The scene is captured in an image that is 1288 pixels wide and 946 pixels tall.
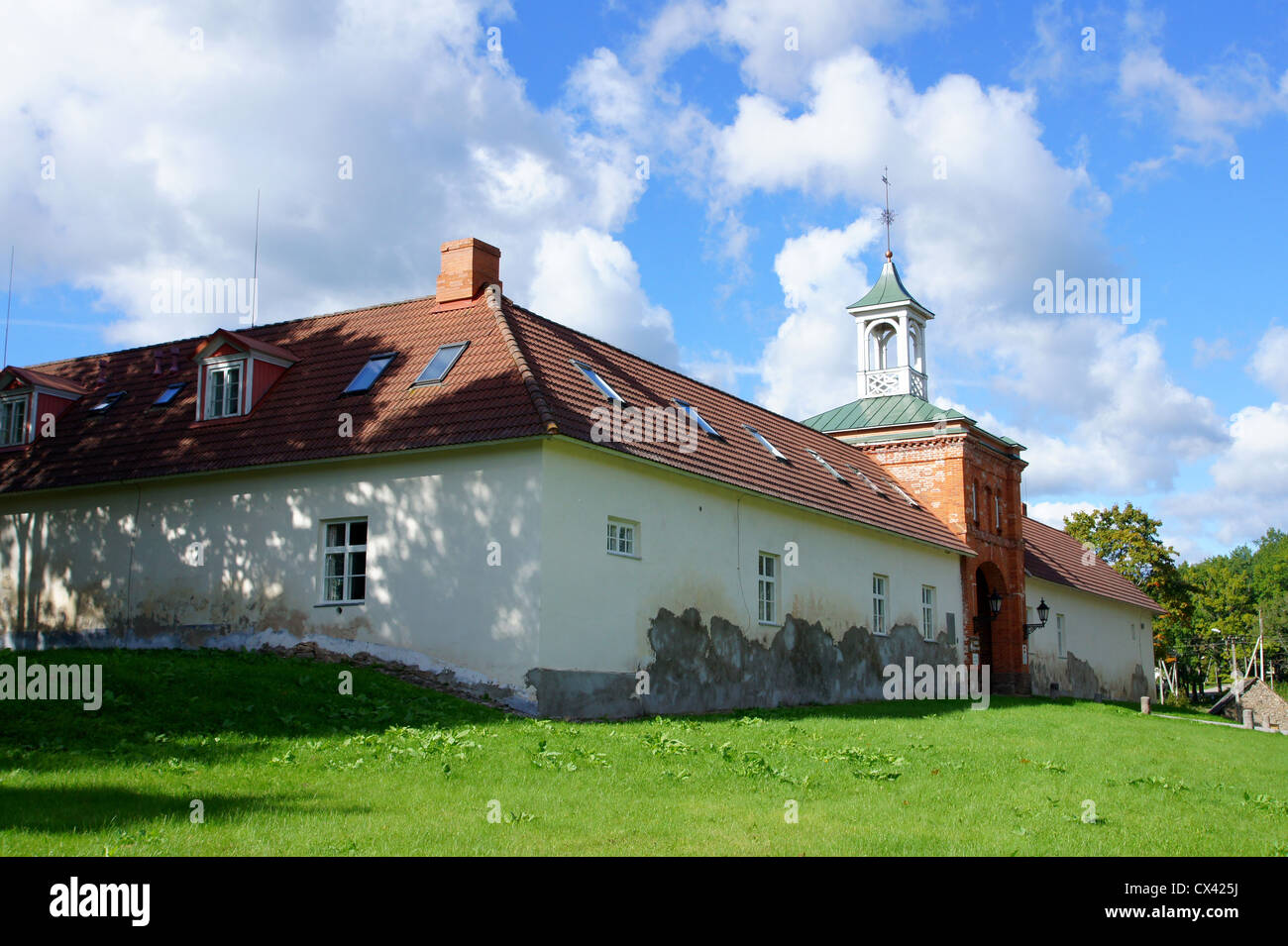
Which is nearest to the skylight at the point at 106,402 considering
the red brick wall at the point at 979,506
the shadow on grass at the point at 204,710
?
the shadow on grass at the point at 204,710

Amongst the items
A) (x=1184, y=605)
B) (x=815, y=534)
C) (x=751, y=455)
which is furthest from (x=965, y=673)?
(x=1184, y=605)

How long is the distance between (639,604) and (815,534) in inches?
265

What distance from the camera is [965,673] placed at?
100 feet

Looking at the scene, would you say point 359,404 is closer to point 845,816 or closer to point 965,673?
point 845,816

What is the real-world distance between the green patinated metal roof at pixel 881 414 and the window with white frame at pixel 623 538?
1670 cm

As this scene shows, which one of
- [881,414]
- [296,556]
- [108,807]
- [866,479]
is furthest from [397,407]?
[881,414]

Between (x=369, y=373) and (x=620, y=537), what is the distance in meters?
5.47

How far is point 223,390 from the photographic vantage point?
20750 mm

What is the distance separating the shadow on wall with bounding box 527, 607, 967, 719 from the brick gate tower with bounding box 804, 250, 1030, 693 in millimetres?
6853

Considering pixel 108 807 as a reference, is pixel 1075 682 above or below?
below

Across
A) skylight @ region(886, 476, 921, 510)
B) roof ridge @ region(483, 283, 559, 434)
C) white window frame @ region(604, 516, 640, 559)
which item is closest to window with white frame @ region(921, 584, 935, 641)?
skylight @ region(886, 476, 921, 510)

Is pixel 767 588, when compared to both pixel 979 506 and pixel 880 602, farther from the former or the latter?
pixel 979 506

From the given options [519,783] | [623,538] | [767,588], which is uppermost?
[623,538]

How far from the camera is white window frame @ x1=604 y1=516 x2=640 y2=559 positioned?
17656 mm
